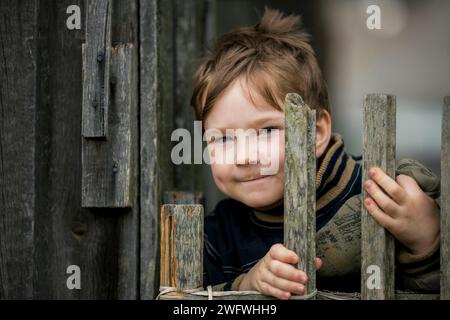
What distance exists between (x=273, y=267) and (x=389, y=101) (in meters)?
0.60

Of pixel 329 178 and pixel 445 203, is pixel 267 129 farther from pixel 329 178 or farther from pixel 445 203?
pixel 445 203

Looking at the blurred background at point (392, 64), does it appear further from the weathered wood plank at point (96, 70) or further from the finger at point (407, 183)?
the finger at point (407, 183)

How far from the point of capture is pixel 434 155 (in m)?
7.63

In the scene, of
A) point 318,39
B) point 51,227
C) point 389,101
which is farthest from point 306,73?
point 318,39

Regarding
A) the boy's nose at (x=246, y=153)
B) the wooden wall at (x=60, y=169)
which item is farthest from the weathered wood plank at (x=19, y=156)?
the boy's nose at (x=246, y=153)

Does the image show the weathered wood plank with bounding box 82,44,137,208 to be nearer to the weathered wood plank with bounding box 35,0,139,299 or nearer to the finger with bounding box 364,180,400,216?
the weathered wood plank with bounding box 35,0,139,299

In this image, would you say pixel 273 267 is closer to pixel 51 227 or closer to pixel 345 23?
pixel 51 227

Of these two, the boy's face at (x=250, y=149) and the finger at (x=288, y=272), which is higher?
the boy's face at (x=250, y=149)

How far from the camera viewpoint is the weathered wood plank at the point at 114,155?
2639 mm

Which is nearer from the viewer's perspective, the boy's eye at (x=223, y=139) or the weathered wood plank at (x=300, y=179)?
the weathered wood plank at (x=300, y=179)

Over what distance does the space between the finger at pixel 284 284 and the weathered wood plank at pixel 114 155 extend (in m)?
0.86

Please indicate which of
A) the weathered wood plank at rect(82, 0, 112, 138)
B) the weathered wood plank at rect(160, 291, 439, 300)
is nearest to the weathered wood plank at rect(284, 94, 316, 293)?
the weathered wood plank at rect(160, 291, 439, 300)

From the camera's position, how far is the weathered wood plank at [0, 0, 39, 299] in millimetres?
2678
